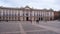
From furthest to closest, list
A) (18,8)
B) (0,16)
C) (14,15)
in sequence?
(18,8), (14,15), (0,16)

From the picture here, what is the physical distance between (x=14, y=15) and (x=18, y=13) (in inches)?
133

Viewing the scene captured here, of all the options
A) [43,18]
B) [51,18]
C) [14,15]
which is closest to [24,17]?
[14,15]

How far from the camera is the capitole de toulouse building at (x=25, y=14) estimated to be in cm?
7012

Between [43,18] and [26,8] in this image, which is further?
[26,8]

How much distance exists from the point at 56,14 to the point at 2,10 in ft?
93.8

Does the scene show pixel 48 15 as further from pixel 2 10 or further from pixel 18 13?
pixel 2 10

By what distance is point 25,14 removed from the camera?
76125 mm

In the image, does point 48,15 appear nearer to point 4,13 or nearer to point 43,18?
point 43,18

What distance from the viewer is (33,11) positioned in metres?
77.9

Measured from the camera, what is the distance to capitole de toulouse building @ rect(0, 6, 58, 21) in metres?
70.1

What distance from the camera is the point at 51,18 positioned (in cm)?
7456

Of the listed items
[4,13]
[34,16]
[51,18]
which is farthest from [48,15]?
[4,13]

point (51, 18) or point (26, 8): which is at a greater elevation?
point (26, 8)

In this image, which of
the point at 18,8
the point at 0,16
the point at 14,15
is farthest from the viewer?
the point at 18,8
